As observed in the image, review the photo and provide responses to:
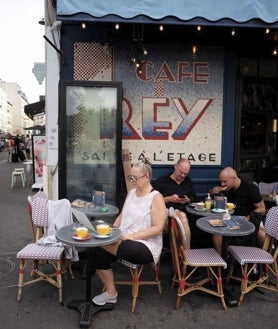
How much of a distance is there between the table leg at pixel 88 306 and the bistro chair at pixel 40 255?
0.22 m

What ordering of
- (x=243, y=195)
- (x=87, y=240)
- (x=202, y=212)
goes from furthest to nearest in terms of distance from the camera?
1. (x=243, y=195)
2. (x=202, y=212)
3. (x=87, y=240)

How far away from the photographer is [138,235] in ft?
12.1

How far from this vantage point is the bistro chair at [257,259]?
154 inches

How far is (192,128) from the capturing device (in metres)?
5.97

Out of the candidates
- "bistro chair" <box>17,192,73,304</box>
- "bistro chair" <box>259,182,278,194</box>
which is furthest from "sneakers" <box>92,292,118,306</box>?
"bistro chair" <box>259,182,278,194</box>

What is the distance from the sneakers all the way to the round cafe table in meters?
0.03

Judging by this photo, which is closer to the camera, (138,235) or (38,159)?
(138,235)

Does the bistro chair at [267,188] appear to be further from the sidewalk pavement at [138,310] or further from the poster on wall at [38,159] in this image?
the poster on wall at [38,159]

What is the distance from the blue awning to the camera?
4.44 m

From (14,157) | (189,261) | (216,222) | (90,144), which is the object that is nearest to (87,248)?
(189,261)

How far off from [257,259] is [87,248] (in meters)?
1.87

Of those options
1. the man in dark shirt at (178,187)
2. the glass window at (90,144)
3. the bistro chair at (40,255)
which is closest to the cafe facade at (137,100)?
the glass window at (90,144)

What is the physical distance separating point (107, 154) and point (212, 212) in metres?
2.04

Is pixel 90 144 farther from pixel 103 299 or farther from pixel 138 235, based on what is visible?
pixel 103 299
